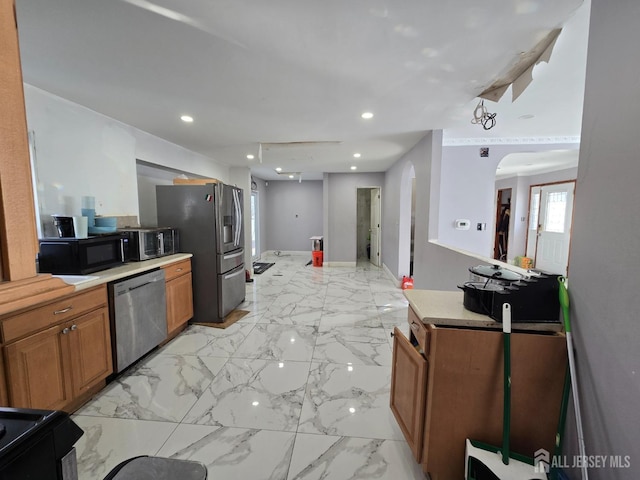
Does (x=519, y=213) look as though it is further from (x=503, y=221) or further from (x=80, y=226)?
(x=80, y=226)

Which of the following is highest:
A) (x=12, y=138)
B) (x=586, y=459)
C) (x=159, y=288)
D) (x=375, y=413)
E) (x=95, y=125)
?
(x=95, y=125)

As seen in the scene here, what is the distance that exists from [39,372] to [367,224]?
7273 millimetres

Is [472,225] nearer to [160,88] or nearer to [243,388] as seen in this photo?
[243,388]

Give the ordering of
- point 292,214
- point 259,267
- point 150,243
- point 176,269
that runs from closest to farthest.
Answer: point 150,243 → point 176,269 → point 259,267 → point 292,214

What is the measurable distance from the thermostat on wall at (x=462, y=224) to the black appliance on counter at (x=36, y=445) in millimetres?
3833

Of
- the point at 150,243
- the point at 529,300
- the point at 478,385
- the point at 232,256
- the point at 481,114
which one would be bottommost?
the point at 478,385

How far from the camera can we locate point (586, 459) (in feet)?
3.49

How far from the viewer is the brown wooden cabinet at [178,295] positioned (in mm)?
2801

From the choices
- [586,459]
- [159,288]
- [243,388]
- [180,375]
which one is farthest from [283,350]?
[586,459]

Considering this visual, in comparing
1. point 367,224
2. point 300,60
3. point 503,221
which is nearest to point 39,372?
point 300,60

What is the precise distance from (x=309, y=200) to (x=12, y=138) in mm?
7278

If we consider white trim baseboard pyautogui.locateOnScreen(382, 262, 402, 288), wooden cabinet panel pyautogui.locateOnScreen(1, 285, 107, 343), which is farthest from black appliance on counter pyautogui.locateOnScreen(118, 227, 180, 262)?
white trim baseboard pyautogui.locateOnScreen(382, 262, 402, 288)

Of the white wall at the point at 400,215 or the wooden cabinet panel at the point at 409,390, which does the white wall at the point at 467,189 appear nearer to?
the white wall at the point at 400,215

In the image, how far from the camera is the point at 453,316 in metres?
1.28
